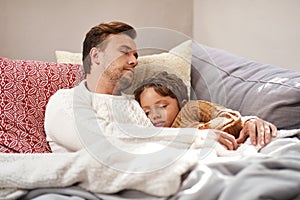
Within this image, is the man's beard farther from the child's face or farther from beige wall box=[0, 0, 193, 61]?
beige wall box=[0, 0, 193, 61]

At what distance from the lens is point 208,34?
2.47m

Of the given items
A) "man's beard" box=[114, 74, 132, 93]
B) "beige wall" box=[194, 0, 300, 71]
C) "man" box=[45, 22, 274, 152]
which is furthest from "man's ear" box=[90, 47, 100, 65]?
"beige wall" box=[194, 0, 300, 71]

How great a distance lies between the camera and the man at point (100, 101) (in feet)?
4.46

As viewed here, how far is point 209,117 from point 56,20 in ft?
3.61

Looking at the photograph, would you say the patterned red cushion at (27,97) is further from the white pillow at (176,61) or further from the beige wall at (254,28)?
the beige wall at (254,28)

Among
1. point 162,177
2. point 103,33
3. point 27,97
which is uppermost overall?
point 103,33

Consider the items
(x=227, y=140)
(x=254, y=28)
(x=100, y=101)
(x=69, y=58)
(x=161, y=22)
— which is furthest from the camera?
(x=161, y=22)

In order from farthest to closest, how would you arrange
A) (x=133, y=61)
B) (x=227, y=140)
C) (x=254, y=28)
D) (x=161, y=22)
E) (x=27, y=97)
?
(x=161, y=22) → (x=254, y=28) → (x=27, y=97) → (x=133, y=61) → (x=227, y=140)

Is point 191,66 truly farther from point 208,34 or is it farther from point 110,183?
point 110,183

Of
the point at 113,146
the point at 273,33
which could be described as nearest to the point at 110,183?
the point at 113,146

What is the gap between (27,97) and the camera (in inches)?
66.2

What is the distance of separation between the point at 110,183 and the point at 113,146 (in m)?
0.17

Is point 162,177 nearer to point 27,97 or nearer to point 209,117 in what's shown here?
point 209,117

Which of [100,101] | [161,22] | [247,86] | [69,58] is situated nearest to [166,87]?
[100,101]
